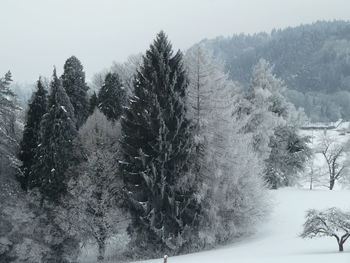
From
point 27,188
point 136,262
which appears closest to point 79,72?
point 27,188

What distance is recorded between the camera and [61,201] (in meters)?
28.2

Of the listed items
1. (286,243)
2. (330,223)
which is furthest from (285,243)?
(330,223)

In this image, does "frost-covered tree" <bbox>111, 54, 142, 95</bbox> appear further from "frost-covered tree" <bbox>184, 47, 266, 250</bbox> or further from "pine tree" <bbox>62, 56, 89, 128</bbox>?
"frost-covered tree" <bbox>184, 47, 266, 250</bbox>

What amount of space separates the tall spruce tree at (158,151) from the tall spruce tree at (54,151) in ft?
12.4

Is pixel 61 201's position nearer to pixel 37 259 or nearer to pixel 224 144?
pixel 37 259

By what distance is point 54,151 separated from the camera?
28.3 m

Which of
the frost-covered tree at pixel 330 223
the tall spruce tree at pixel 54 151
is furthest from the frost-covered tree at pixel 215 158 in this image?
the tall spruce tree at pixel 54 151

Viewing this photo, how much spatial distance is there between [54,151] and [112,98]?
13493 mm

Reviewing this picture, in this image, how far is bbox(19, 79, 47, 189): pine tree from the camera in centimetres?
3009

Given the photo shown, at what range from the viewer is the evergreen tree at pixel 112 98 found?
4081cm

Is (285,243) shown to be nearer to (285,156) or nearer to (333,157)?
(285,156)

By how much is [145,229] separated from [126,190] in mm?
2634

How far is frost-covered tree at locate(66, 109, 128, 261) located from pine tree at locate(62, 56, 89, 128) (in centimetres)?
1274

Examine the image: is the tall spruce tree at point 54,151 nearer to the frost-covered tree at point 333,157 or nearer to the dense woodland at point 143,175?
the dense woodland at point 143,175
